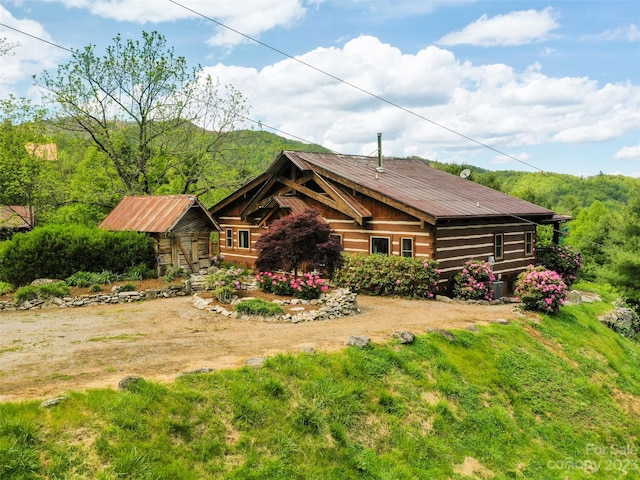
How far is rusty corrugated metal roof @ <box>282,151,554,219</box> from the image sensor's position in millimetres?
20281

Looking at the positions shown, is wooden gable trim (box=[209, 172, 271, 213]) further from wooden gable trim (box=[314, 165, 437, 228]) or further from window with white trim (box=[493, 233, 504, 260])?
window with white trim (box=[493, 233, 504, 260])

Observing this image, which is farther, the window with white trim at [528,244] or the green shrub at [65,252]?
the window with white trim at [528,244]

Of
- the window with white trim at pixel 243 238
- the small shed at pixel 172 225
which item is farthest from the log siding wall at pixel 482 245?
the window with white trim at pixel 243 238

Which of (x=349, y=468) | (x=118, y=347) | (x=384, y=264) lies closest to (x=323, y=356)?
(x=349, y=468)

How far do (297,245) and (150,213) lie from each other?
881 cm

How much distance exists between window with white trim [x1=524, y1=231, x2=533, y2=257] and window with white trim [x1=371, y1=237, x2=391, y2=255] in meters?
8.56

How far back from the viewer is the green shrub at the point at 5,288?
55.8 feet

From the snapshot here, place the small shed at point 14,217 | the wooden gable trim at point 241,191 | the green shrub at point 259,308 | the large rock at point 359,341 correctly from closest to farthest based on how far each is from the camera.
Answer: the large rock at point 359,341 < the green shrub at point 259,308 < the wooden gable trim at point 241,191 < the small shed at point 14,217

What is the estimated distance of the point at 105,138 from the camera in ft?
96.9

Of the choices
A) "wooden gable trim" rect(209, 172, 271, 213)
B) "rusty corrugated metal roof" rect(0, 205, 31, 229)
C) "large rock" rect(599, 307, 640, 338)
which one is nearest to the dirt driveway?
"large rock" rect(599, 307, 640, 338)

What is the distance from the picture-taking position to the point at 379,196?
20141 mm

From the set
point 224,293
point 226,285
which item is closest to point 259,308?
point 224,293

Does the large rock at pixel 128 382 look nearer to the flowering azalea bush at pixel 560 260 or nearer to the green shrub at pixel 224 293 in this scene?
the green shrub at pixel 224 293

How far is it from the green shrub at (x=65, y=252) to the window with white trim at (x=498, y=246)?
604 inches
